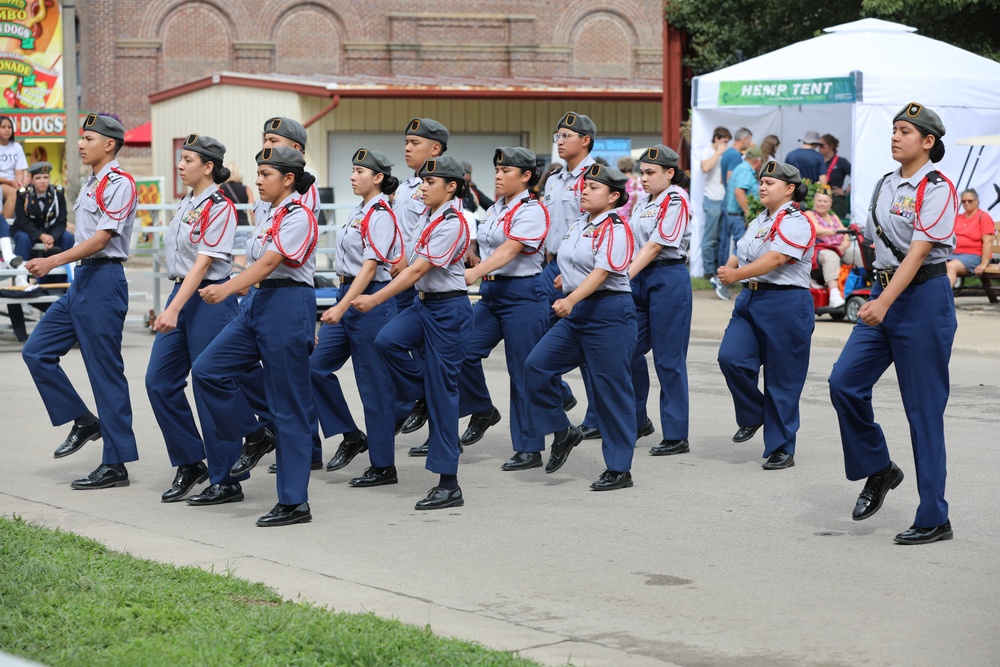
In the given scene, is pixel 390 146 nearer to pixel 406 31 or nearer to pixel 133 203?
pixel 406 31

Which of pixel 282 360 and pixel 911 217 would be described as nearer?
pixel 911 217

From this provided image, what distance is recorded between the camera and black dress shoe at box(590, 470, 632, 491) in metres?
8.34

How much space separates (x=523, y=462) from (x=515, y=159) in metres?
1.84

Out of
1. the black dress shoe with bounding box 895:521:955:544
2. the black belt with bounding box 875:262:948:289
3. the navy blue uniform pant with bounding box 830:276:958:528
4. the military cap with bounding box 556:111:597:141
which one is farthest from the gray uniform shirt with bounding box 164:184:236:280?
the black dress shoe with bounding box 895:521:955:544

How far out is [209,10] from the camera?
4581 centimetres

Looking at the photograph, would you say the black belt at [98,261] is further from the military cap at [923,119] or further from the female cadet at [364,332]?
the military cap at [923,119]

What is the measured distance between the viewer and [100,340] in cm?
844

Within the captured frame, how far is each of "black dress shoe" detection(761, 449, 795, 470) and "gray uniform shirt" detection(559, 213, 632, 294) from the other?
148cm

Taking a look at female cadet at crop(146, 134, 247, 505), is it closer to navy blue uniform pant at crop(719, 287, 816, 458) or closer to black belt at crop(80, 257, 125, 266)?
black belt at crop(80, 257, 125, 266)

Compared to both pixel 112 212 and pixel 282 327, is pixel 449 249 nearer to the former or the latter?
pixel 282 327

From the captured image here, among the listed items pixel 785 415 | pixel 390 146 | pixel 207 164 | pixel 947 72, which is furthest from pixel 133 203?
pixel 390 146

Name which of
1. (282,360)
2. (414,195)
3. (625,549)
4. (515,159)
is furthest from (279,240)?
(414,195)

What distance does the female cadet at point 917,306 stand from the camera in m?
6.71

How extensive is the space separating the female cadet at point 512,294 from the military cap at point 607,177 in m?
0.64
